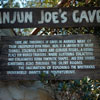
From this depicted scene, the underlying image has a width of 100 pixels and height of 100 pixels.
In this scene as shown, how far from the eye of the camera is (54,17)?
17.6ft

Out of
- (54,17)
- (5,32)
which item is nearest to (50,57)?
(54,17)

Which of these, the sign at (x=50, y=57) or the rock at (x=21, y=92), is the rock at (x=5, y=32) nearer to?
the sign at (x=50, y=57)

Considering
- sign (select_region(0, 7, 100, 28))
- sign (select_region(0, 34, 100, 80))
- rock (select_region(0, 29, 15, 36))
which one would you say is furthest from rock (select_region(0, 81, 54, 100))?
rock (select_region(0, 29, 15, 36))

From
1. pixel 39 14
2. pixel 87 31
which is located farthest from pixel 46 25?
pixel 87 31

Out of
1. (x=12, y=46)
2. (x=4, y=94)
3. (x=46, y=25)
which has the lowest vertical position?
(x=4, y=94)

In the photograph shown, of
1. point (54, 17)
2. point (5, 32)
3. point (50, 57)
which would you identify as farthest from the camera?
point (5, 32)

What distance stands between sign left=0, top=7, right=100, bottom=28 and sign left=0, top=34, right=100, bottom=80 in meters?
0.30

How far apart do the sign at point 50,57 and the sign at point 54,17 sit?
30 cm

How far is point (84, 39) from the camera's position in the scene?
17.2 ft

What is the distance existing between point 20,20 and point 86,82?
2003 mm

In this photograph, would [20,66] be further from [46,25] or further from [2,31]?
[2,31]

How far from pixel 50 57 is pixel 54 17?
0.90 meters

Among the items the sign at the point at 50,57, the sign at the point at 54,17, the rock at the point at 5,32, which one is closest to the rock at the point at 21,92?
the sign at the point at 50,57

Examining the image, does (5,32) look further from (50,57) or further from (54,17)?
(50,57)
